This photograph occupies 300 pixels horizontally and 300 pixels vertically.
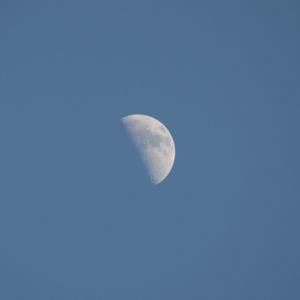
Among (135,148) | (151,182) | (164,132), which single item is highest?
(164,132)

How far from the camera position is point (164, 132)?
7.55m

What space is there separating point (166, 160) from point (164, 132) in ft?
2.01

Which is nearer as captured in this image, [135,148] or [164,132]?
[135,148]

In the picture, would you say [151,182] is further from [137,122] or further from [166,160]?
[137,122]

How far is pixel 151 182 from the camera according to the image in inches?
282

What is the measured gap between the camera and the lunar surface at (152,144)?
7.05m

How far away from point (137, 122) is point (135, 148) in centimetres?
61

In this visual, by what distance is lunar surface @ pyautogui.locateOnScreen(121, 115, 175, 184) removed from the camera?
7.05 meters

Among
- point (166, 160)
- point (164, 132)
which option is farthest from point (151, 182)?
point (164, 132)

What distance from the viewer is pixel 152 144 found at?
283 inches

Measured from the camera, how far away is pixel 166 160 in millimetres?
→ 7316

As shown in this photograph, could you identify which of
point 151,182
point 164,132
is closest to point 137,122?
point 164,132

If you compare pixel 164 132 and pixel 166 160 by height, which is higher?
pixel 164 132

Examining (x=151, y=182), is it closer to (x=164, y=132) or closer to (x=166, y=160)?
(x=166, y=160)
